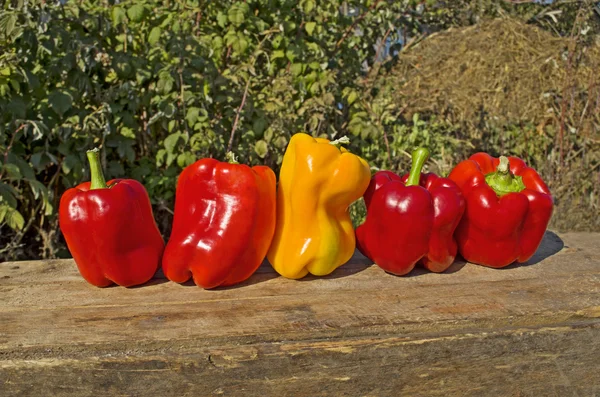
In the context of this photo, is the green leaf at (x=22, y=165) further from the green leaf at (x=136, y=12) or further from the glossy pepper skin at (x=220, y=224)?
the glossy pepper skin at (x=220, y=224)

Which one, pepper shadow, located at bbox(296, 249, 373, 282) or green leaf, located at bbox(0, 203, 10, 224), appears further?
green leaf, located at bbox(0, 203, 10, 224)

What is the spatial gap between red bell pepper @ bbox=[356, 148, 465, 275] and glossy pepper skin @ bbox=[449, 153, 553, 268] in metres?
0.07

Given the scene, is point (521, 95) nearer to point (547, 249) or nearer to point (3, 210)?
point (547, 249)

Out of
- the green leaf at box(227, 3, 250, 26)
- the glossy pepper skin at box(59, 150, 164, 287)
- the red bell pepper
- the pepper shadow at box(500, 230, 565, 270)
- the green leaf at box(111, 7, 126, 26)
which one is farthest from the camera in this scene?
the green leaf at box(227, 3, 250, 26)

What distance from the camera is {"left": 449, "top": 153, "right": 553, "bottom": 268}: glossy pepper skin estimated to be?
170 cm

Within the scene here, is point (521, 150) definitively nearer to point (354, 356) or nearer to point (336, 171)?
point (336, 171)

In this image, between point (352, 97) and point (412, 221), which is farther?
point (352, 97)

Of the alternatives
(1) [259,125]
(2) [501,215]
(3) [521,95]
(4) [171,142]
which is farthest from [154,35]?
(3) [521,95]

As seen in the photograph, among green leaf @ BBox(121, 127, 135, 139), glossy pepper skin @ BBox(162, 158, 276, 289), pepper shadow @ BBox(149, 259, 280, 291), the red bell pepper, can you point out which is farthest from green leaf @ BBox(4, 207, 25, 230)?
the red bell pepper

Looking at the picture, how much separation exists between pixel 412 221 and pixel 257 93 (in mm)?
1662

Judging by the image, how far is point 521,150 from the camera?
4.20m

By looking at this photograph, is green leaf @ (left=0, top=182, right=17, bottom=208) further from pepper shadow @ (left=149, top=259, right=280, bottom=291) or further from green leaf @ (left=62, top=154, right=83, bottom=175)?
pepper shadow @ (left=149, top=259, right=280, bottom=291)

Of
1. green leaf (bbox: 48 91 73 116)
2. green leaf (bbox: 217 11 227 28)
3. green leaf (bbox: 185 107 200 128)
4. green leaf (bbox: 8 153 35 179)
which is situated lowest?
green leaf (bbox: 8 153 35 179)

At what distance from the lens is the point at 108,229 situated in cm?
152
